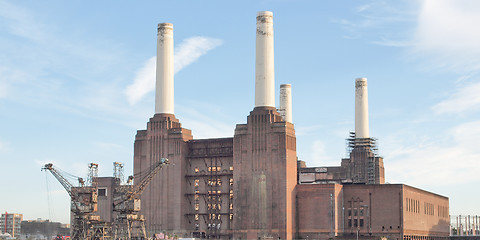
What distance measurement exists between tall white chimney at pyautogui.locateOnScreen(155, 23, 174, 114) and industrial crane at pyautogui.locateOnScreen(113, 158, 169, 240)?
17346 mm

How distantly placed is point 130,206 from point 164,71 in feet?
139

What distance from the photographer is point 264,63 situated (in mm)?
174375

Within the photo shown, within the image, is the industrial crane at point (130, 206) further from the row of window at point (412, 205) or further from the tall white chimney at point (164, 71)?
the row of window at point (412, 205)

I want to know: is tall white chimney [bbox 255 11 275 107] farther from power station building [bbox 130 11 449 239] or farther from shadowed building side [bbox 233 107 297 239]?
shadowed building side [bbox 233 107 297 239]

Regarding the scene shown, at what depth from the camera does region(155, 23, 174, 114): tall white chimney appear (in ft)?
619

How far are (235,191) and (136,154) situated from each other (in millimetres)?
33076

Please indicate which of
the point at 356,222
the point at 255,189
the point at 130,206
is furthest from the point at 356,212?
the point at 130,206

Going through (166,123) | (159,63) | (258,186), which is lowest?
(258,186)

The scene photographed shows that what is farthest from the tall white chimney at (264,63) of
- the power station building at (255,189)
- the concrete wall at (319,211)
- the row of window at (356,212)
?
the row of window at (356,212)

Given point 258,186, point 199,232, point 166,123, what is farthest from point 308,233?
point 166,123

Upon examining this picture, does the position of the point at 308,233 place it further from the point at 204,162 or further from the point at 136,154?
the point at 136,154

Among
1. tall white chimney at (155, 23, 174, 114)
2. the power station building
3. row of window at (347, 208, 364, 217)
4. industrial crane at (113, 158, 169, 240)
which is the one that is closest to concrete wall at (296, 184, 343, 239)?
the power station building

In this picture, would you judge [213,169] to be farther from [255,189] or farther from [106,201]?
[106,201]

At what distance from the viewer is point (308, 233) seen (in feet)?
554
